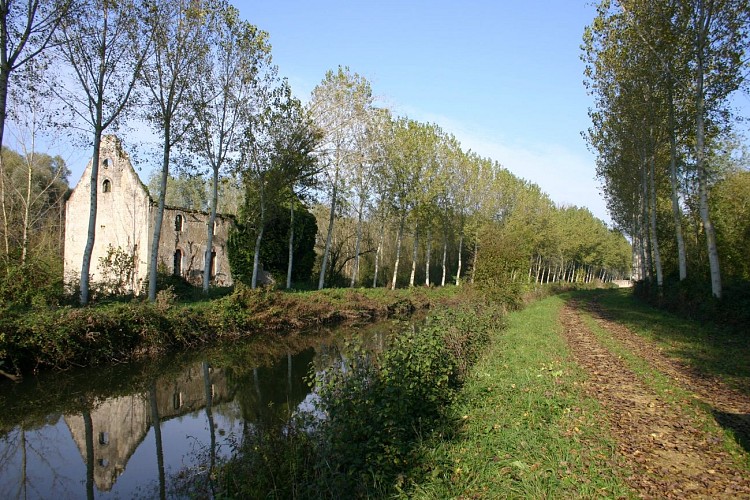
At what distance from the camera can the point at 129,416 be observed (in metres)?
10.0

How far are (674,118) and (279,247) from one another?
2298 centimetres

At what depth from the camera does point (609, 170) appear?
31.3 m

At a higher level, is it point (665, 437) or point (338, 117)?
point (338, 117)

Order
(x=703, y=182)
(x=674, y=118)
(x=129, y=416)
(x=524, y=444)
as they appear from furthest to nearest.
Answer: (x=674, y=118) < (x=703, y=182) < (x=129, y=416) < (x=524, y=444)

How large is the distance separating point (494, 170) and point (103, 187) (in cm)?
3218

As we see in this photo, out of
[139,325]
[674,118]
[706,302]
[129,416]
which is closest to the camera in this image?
[129,416]

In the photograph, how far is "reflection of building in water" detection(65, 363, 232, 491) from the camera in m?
7.90

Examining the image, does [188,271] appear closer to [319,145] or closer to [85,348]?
[319,145]

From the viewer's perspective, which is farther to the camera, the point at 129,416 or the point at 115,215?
the point at 115,215

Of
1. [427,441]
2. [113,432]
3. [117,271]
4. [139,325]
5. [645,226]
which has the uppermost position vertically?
[645,226]

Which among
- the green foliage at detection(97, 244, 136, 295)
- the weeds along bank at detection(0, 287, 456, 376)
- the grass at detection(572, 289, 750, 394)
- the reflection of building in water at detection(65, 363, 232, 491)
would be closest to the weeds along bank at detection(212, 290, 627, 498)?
the reflection of building in water at detection(65, 363, 232, 491)

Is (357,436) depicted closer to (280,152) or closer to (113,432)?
(113,432)

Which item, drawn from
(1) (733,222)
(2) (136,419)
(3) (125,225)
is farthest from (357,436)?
(1) (733,222)

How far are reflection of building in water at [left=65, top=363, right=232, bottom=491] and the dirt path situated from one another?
23.5 ft
